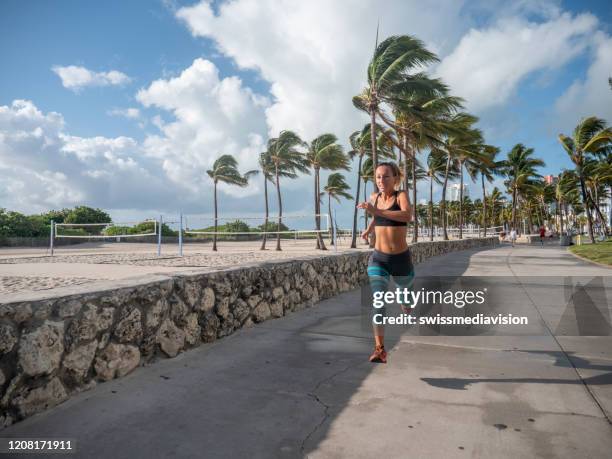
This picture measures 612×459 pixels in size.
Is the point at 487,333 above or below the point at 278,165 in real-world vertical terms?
below

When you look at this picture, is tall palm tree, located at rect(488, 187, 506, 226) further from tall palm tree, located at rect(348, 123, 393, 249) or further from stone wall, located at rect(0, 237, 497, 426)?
stone wall, located at rect(0, 237, 497, 426)

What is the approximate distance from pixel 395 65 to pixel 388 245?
600 inches

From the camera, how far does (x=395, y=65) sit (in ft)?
55.1

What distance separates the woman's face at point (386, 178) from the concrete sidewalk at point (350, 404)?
1.53m

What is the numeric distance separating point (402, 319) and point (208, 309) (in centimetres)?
255

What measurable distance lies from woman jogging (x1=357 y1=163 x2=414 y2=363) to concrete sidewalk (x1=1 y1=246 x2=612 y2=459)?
1.56ft

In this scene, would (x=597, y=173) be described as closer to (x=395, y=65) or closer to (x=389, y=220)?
(x=395, y=65)

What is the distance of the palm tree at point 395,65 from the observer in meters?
16.9

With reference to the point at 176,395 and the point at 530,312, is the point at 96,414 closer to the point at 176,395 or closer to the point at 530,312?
the point at 176,395

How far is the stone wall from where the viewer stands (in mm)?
2410

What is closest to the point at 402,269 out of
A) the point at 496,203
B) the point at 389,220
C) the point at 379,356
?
the point at 389,220

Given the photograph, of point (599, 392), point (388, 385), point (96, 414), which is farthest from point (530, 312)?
point (96, 414)

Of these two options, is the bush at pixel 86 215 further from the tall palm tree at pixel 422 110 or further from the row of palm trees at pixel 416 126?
the tall palm tree at pixel 422 110

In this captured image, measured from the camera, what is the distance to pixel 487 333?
461 cm
